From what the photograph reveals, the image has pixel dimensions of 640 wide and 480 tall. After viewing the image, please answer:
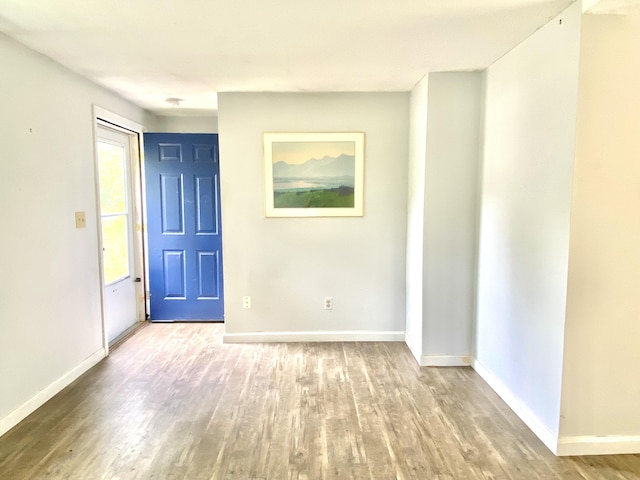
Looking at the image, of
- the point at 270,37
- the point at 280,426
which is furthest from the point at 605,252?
the point at 270,37

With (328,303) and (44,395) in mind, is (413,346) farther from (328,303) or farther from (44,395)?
(44,395)

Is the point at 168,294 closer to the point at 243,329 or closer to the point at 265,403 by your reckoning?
the point at 243,329

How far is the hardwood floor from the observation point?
77.8 inches

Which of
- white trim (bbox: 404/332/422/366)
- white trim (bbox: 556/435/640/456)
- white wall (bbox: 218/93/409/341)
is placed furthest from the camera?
white wall (bbox: 218/93/409/341)

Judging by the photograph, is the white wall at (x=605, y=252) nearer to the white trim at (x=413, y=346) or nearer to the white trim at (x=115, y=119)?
the white trim at (x=413, y=346)

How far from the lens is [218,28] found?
2.14 metres

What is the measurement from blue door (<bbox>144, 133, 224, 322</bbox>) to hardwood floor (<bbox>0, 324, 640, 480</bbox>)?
0.96 metres

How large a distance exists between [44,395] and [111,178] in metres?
2.02

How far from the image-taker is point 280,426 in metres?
2.35

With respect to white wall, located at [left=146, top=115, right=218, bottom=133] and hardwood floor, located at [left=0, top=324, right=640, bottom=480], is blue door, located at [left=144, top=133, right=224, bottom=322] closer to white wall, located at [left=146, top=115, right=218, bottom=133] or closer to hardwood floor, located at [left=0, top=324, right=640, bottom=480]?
white wall, located at [left=146, top=115, right=218, bottom=133]

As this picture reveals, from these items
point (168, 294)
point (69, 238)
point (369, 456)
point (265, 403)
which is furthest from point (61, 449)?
point (168, 294)

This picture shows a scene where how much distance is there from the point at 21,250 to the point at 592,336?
10.2ft

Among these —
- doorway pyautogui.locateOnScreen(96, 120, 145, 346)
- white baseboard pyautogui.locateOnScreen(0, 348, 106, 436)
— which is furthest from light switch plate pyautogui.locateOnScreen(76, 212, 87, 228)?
white baseboard pyautogui.locateOnScreen(0, 348, 106, 436)

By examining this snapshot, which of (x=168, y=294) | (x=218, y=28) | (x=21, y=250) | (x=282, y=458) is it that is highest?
(x=218, y=28)
